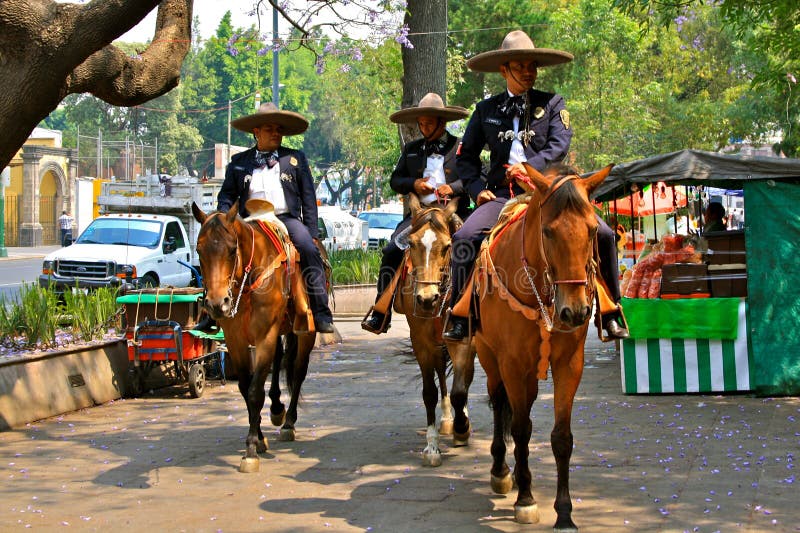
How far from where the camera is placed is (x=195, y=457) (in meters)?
8.84

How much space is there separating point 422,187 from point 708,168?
3774mm

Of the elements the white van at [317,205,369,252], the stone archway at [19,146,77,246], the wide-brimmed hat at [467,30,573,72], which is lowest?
the wide-brimmed hat at [467,30,573,72]

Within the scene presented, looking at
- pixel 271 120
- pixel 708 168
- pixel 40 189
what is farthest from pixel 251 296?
pixel 40 189

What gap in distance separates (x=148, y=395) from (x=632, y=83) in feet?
85.0

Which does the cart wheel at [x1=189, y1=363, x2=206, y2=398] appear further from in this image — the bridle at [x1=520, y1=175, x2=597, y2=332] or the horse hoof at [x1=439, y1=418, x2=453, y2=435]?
the bridle at [x1=520, y1=175, x2=597, y2=332]

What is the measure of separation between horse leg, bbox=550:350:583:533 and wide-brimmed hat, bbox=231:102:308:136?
15.0 ft

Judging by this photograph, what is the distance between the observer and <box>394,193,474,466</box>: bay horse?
329 inches

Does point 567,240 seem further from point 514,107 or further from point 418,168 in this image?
point 418,168

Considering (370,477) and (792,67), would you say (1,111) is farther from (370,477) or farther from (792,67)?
(792,67)

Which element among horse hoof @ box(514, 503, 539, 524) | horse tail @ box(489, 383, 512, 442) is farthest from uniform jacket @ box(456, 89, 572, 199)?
horse hoof @ box(514, 503, 539, 524)

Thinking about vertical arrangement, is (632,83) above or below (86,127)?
below

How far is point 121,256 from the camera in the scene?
20766mm

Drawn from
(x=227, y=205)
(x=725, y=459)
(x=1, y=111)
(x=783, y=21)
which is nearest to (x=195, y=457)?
(x=227, y=205)

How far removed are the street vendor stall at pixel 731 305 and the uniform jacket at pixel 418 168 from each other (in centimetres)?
290
